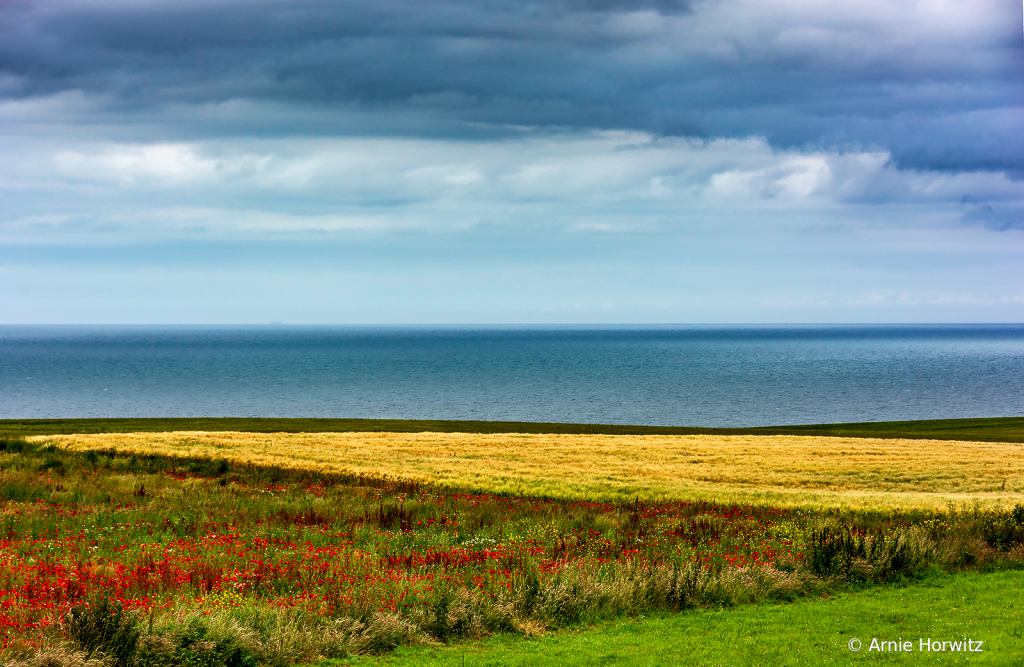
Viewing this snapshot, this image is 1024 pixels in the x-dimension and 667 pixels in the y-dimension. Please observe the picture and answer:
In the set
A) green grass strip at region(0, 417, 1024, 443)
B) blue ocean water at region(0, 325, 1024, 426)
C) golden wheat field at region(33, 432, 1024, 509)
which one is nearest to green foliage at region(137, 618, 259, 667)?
golden wheat field at region(33, 432, 1024, 509)

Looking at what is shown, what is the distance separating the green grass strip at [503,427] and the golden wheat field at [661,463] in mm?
12472

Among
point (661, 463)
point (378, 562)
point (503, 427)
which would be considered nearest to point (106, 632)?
point (378, 562)

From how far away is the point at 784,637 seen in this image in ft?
34.0

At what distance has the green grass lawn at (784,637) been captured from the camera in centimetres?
944

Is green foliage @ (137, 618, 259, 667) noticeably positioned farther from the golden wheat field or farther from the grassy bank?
the golden wheat field

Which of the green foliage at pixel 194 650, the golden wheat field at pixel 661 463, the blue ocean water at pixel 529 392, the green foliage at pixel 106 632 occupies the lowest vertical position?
the blue ocean water at pixel 529 392

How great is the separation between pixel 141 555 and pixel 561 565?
7.34 meters

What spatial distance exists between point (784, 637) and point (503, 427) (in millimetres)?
46956

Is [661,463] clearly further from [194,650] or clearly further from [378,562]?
[194,650]

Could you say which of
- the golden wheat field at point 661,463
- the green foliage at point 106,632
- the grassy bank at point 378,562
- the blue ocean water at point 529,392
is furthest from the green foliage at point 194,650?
the blue ocean water at point 529,392

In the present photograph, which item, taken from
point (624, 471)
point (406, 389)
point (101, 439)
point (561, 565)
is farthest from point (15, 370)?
point (561, 565)

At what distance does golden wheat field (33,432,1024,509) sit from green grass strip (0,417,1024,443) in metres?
12.5

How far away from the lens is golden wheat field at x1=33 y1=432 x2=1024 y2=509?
80.5 feet

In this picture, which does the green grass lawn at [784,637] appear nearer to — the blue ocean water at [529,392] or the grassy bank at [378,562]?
the grassy bank at [378,562]
